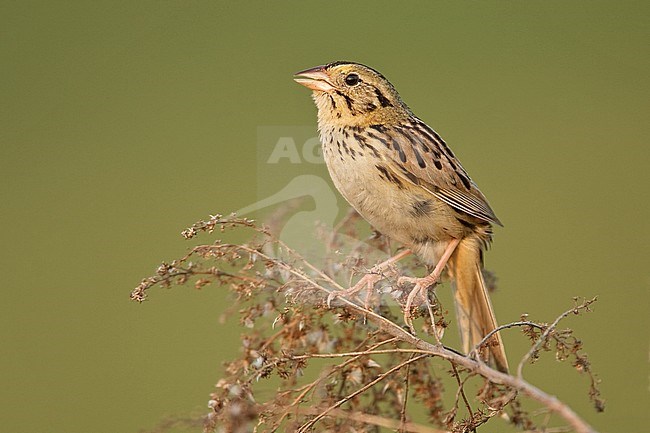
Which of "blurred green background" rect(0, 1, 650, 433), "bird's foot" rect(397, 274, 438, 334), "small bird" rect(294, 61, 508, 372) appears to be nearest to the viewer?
"bird's foot" rect(397, 274, 438, 334)

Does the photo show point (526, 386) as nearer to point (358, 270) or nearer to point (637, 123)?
point (358, 270)

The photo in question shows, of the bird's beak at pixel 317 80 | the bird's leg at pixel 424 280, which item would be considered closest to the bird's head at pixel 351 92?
the bird's beak at pixel 317 80

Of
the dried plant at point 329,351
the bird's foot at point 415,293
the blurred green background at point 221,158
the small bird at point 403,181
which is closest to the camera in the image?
the dried plant at point 329,351

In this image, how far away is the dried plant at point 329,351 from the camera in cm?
140

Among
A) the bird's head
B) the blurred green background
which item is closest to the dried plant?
the bird's head

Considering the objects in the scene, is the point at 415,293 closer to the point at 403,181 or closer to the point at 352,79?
the point at 403,181

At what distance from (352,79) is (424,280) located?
1.79 feet

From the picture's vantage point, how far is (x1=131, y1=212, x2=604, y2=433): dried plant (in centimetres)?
140

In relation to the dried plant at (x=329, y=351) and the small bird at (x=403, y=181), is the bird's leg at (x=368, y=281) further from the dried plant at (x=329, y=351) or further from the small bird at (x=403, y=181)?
the small bird at (x=403, y=181)

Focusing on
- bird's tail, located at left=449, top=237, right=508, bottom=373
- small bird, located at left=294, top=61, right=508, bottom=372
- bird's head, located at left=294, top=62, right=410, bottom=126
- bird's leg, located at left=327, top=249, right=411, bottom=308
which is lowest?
bird's tail, located at left=449, top=237, right=508, bottom=373

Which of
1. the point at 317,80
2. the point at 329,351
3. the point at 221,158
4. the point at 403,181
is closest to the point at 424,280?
the point at 403,181

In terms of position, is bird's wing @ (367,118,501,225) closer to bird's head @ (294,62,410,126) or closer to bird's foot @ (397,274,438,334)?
bird's head @ (294,62,410,126)

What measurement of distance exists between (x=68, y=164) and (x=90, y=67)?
950mm

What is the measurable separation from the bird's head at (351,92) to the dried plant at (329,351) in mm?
441
